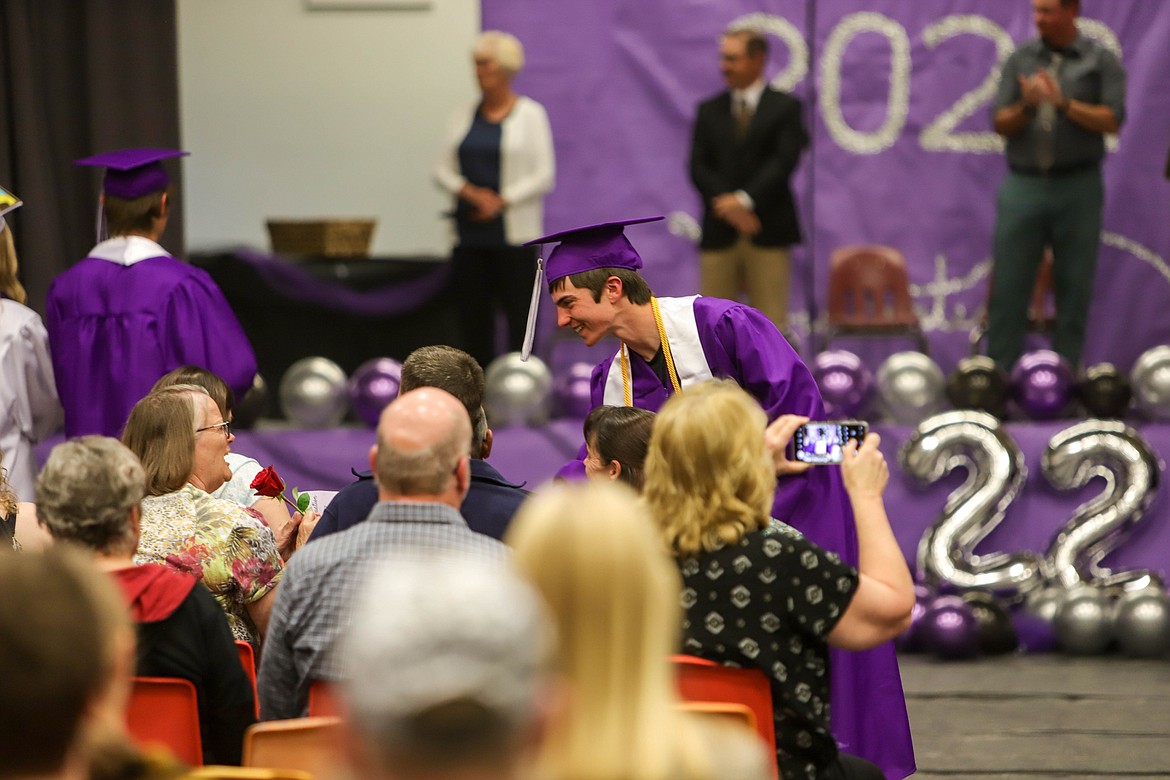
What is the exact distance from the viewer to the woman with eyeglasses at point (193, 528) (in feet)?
9.71

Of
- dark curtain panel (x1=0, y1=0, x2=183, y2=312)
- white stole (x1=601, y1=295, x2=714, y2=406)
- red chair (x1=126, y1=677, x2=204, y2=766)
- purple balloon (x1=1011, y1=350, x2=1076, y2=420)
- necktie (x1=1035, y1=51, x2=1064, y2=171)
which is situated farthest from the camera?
dark curtain panel (x1=0, y1=0, x2=183, y2=312)

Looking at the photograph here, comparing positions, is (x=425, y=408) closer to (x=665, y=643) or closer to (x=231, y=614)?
(x=231, y=614)

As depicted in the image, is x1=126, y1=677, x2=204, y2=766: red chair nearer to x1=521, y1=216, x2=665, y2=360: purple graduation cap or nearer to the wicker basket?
x1=521, y1=216, x2=665, y2=360: purple graduation cap

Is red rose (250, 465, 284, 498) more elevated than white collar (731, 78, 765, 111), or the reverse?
white collar (731, 78, 765, 111)

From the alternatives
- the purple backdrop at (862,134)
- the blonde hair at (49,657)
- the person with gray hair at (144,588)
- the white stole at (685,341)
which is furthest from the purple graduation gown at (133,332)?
the blonde hair at (49,657)

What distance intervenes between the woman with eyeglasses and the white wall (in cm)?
567

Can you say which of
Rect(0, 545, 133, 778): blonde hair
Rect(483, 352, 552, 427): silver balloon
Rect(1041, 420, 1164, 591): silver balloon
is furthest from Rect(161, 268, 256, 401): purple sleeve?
Rect(0, 545, 133, 778): blonde hair

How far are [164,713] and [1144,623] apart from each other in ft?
14.1

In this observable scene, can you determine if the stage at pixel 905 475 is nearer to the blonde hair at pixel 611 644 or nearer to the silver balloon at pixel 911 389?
the silver balloon at pixel 911 389

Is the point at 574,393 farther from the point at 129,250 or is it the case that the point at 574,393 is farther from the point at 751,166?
the point at 129,250

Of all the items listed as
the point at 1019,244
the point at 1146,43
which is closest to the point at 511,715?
the point at 1019,244

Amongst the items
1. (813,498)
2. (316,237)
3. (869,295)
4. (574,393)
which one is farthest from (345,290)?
(813,498)

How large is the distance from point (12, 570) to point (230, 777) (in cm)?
55

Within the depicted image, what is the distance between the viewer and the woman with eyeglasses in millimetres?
2959
